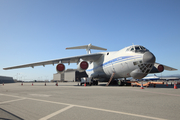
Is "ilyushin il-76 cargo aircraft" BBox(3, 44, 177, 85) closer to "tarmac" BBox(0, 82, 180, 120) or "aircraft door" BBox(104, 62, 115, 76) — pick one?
"aircraft door" BBox(104, 62, 115, 76)

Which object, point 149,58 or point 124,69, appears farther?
point 124,69

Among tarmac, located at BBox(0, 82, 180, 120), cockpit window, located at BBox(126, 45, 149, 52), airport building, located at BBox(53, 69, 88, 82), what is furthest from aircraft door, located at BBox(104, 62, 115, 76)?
airport building, located at BBox(53, 69, 88, 82)

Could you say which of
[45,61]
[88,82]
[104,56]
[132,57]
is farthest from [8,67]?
[132,57]

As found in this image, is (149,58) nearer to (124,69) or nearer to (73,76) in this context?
(124,69)

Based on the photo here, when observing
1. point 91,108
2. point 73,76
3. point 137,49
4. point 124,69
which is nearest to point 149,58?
point 137,49

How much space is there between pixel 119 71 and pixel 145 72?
114 inches

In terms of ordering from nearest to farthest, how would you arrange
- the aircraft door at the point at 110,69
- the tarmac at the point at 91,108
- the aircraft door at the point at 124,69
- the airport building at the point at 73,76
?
the tarmac at the point at 91,108, the aircraft door at the point at 124,69, the aircraft door at the point at 110,69, the airport building at the point at 73,76

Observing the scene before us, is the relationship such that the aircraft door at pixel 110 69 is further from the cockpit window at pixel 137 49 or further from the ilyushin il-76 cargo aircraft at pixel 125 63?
the cockpit window at pixel 137 49

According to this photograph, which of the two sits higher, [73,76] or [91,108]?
[73,76]

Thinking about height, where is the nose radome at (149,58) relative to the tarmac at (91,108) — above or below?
above

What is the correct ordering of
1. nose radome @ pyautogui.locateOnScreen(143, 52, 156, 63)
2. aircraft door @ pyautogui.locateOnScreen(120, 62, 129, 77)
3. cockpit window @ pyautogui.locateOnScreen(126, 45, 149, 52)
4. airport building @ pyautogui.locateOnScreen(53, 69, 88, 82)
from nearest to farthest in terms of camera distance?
nose radome @ pyautogui.locateOnScreen(143, 52, 156, 63) → cockpit window @ pyautogui.locateOnScreen(126, 45, 149, 52) → aircraft door @ pyautogui.locateOnScreen(120, 62, 129, 77) → airport building @ pyautogui.locateOnScreen(53, 69, 88, 82)

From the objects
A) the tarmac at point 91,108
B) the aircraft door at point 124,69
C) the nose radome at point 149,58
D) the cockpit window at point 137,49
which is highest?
the cockpit window at point 137,49

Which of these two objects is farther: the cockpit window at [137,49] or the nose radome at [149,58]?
the cockpit window at [137,49]

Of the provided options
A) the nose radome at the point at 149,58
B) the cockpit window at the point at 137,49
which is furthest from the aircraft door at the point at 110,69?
the nose radome at the point at 149,58
